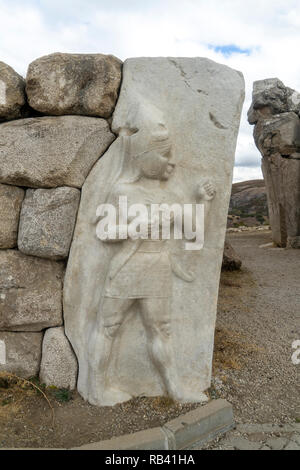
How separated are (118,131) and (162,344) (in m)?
1.57

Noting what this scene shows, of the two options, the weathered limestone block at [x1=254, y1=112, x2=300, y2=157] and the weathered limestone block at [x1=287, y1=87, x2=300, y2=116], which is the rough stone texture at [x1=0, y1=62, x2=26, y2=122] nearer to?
the weathered limestone block at [x1=254, y1=112, x2=300, y2=157]

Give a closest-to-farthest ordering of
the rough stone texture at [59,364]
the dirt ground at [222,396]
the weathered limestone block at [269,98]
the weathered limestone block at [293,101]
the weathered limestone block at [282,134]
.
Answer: the dirt ground at [222,396] < the rough stone texture at [59,364] < the weathered limestone block at [282,134] < the weathered limestone block at [293,101] < the weathered limestone block at [269,98]

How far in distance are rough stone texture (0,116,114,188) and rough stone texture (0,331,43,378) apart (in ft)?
3.73

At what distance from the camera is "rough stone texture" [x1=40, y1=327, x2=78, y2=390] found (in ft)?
8.73

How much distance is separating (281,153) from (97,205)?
8830mm

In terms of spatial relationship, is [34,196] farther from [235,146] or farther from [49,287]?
[235,146]

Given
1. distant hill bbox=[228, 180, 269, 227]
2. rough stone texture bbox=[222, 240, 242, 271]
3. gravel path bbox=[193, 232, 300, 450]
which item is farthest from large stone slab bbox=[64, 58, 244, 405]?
distant hill bbox=[228, 180, 269, 227]

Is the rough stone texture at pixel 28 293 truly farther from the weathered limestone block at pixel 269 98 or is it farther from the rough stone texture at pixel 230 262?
the weathered limestone block at pixel 269 98

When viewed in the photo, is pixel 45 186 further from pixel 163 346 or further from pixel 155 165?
pixel 163 346

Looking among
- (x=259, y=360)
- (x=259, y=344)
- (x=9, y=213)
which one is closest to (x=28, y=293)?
(x=9, y=213)

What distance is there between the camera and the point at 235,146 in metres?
2.62

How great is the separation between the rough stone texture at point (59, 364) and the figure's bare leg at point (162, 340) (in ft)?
1.99

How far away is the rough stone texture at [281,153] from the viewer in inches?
395

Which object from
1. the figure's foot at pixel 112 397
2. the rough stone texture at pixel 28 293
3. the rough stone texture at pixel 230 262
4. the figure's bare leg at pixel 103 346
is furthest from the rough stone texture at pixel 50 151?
the rough stone texture at pixel 230 262
